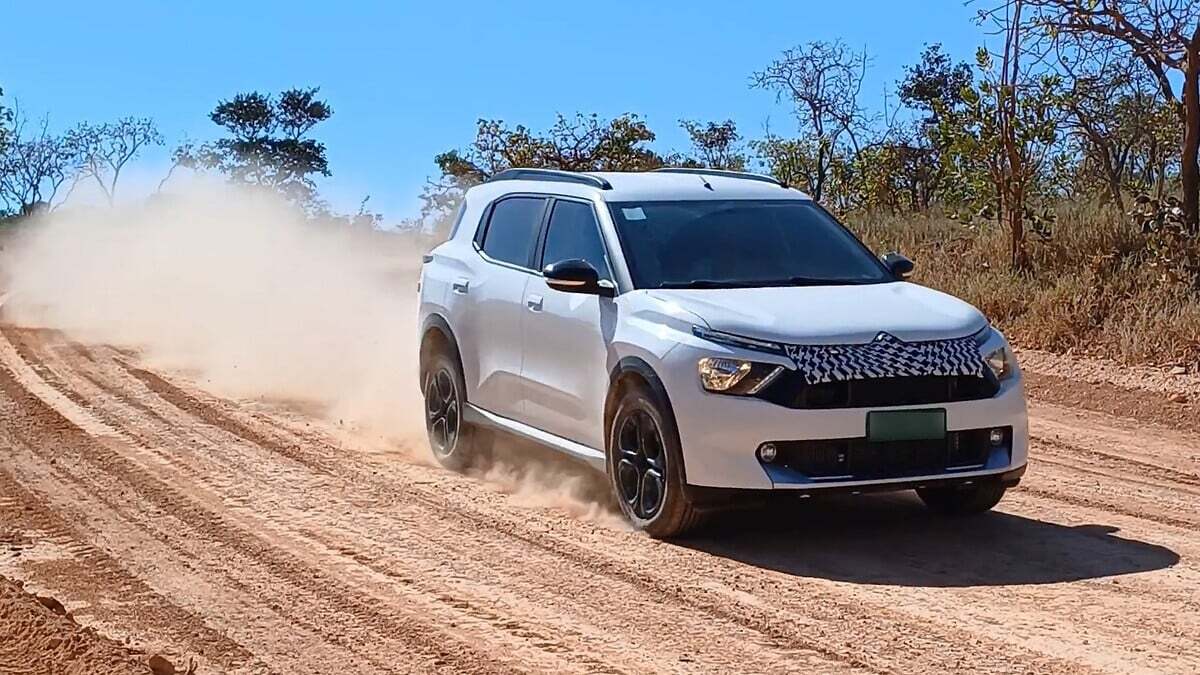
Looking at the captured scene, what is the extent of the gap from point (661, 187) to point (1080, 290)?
6.98 meters

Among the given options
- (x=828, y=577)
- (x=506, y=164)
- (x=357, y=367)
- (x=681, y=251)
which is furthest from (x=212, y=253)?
(x=828, y=577)

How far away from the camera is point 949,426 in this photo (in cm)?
748

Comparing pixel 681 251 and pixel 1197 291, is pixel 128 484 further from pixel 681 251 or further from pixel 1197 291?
pixel 1197 291

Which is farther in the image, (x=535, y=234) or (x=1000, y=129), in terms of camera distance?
(x=1000, y=129)

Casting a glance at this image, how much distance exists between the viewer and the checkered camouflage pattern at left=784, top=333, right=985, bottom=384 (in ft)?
Answer: 24.1

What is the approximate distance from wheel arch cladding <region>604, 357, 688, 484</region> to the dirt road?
0.50m

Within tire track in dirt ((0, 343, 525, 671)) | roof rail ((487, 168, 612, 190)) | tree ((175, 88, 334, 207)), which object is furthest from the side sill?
tree ((175, 88, 334, 207))

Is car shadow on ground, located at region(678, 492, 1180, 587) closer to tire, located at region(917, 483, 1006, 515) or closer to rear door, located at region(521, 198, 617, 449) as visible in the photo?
tire, located at region(917, 483, 1006, 515)

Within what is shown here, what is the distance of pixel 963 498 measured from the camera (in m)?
8.23

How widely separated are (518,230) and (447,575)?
9.77 feet

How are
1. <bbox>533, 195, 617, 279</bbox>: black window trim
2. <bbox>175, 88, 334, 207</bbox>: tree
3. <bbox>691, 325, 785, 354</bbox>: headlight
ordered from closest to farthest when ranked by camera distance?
<bbox>691, 325, 785, 354</bbox>: headlight, <bbox>533, 195, 617, 279</bbox>: black window trim, <bbox>175, 88, 334, 207</bbox>: tree

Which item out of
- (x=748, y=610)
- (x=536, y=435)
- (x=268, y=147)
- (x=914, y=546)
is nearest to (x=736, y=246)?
(x=536, y=435)

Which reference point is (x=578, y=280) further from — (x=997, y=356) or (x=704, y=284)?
(x=997, y=356)

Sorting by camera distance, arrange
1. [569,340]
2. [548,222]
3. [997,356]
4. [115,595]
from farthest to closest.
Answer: [548,222]
[569,340]
[997,356]
[115,595]
